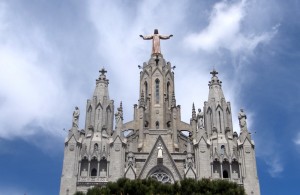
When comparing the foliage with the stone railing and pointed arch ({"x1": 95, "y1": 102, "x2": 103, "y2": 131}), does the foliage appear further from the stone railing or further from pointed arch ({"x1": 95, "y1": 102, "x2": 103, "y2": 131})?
pointed arch ({"x1": 95, "y1": 102, "x2": 103, "y2": 131})

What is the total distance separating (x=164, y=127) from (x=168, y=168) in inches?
234

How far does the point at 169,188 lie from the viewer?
1040 inches

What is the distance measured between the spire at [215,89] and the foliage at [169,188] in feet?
60.6

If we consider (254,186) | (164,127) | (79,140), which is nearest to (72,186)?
(79,140)

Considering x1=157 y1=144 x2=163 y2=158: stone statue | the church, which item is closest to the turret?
the church

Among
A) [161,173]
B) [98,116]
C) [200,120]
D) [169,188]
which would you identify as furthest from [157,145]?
[169,188]

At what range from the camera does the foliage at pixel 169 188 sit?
26.1 metres

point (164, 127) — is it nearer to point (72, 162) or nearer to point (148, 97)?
point (148, 97)

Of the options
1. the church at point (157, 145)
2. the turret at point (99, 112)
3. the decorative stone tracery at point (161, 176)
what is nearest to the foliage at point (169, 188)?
the church at point (157, 145)

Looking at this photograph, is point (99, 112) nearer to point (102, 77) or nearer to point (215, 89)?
point (102, 77)

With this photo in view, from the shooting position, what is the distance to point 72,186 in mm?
37594

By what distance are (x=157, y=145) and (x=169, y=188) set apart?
48.5ft

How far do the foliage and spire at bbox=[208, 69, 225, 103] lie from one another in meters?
18.5

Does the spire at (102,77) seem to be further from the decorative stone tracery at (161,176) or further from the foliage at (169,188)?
the foliage at (169,188)
